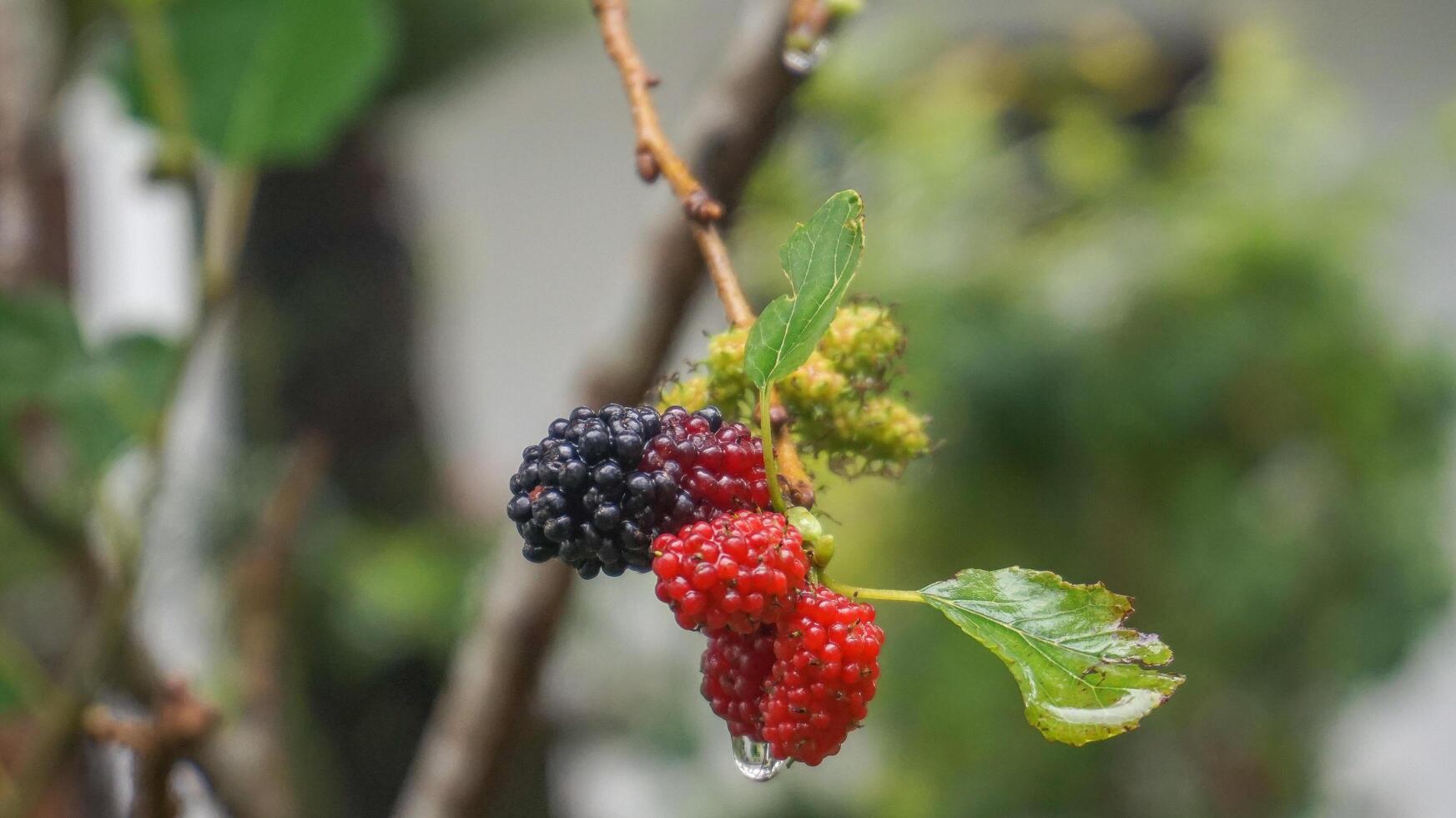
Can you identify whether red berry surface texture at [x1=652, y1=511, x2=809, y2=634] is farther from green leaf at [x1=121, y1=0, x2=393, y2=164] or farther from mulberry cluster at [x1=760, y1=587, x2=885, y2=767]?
green leaf at [x1=121, y1=0, x2=393, y2=164]

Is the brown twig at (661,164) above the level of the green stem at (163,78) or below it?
below

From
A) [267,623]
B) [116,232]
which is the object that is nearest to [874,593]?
[267,623]

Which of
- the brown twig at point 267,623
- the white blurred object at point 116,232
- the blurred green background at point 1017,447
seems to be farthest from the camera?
the white blurred object at point 116,232

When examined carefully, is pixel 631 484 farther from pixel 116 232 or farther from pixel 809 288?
pixel 116 232

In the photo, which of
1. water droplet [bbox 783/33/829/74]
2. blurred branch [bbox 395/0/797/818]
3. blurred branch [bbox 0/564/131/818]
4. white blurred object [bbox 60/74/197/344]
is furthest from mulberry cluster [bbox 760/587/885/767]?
white blurred object [bbox 60/74/197/344]

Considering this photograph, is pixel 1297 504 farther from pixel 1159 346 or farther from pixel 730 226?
pixel 730 226

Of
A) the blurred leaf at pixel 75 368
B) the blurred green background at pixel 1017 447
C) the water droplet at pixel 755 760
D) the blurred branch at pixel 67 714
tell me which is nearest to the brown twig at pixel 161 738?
the blurred branch at pixel 67 714

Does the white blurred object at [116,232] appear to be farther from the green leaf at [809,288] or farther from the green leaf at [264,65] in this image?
the green leaf at [809,288]
